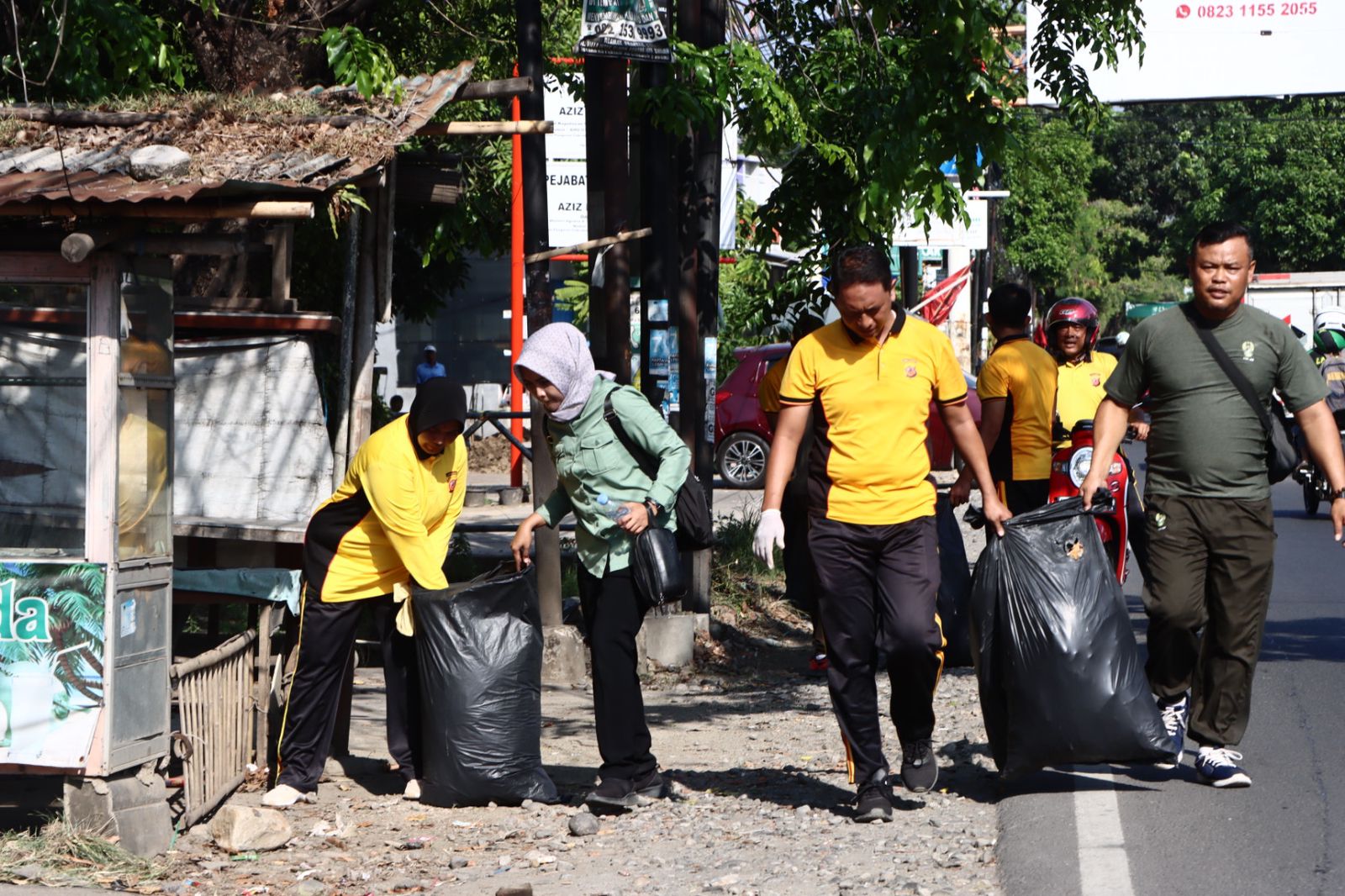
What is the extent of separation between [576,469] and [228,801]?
1829mm

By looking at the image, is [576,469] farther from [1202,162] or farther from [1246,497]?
[1202,162]

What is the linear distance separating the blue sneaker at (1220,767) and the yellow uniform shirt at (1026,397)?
1969 mm

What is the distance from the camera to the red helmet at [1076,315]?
7910 millimetres

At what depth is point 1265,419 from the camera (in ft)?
19.4

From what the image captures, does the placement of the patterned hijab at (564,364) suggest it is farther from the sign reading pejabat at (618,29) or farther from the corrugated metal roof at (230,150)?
the sign reading pejabat at (618,29)

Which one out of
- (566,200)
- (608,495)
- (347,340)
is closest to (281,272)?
(347,340)

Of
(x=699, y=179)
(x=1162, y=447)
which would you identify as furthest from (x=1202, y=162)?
(x=1162, y=447)

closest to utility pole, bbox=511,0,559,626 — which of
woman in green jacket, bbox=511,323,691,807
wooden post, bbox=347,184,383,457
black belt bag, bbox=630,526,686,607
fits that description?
wooden post, bbox=347,184,383,457

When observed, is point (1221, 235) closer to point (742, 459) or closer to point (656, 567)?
point (656, 567)

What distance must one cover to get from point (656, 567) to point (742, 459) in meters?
14.7

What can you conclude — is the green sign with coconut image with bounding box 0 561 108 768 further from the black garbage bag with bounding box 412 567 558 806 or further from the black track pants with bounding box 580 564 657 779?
the black track pants with bounding box 580 564 657 779

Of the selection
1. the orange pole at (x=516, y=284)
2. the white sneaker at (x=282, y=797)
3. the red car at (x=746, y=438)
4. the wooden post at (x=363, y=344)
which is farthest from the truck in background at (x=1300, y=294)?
the white sneaker at (x=282, y=797)

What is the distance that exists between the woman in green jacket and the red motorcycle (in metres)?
2.42

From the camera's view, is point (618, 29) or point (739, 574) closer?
point (618, 29)
